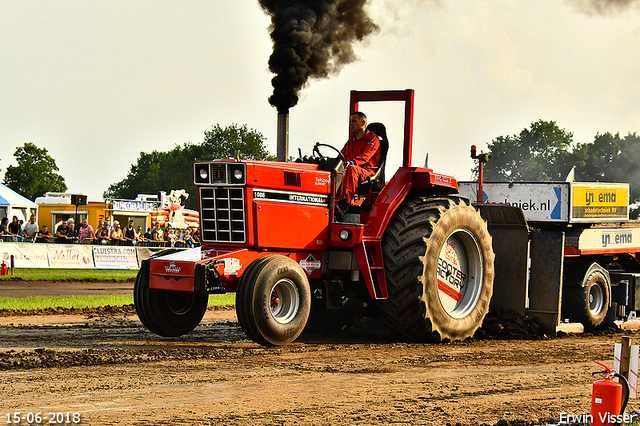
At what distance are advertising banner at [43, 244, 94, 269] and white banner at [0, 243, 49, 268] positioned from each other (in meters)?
0.17

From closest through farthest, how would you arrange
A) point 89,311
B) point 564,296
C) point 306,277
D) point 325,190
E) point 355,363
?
point 355,363 < point 306,277 < point 325,190 < point 564,296 < point 89,311

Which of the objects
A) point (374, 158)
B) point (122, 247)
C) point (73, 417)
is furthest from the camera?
point (122, 247)

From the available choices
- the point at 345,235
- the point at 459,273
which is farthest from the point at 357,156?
the point at 459,273

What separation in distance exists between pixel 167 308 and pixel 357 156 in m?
2.88

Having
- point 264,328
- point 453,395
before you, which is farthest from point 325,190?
point 453,395

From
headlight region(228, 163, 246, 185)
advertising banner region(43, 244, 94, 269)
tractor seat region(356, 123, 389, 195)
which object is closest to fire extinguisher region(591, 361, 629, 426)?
headlight region(228, 163, 246, 185)

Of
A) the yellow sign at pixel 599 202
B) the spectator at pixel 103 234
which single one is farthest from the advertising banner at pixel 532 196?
the spectator at pixel 103 234

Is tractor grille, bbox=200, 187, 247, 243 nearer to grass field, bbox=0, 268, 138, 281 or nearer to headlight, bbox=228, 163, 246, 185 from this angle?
headlight, bbox=228, 163, 246, 185

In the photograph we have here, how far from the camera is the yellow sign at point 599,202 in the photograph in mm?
12016

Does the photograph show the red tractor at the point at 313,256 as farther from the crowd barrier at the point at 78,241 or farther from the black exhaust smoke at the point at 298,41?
the crowd barrier at the point at 78,241

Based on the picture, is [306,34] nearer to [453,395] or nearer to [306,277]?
[306,277]

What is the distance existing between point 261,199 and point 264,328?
1.46 meters

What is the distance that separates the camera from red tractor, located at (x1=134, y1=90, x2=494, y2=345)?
7.95 meters

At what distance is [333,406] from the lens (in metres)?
5.35
